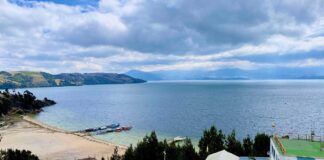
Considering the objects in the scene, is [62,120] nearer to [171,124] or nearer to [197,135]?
[171,124]

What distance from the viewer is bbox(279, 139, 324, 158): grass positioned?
88.7 feet

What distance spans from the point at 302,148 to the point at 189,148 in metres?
17.4

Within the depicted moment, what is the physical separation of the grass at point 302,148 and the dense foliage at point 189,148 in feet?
37.1

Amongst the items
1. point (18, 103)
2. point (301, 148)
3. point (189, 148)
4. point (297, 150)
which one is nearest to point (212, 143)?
point (189, 148)

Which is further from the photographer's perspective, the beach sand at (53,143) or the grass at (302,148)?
the beach sand at (53,143)

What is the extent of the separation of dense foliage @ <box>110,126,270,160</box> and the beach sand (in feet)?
70.5

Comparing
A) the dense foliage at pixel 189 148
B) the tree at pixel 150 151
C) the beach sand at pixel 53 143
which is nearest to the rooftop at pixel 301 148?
the dense foliage at pixel 189 148

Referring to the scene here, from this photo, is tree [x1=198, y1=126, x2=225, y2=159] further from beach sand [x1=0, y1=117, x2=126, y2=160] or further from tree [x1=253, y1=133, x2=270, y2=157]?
beach sand [x1=0, y1=117, x2=126, y2=160]

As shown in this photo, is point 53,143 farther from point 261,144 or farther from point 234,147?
point 261,144

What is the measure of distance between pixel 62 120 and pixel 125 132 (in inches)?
1673

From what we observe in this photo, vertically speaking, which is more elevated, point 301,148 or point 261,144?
point 301,148

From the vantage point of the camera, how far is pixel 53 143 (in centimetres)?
7844

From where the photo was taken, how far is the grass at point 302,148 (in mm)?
27030

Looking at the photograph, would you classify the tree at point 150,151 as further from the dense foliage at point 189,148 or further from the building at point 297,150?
the building at point 297,150
